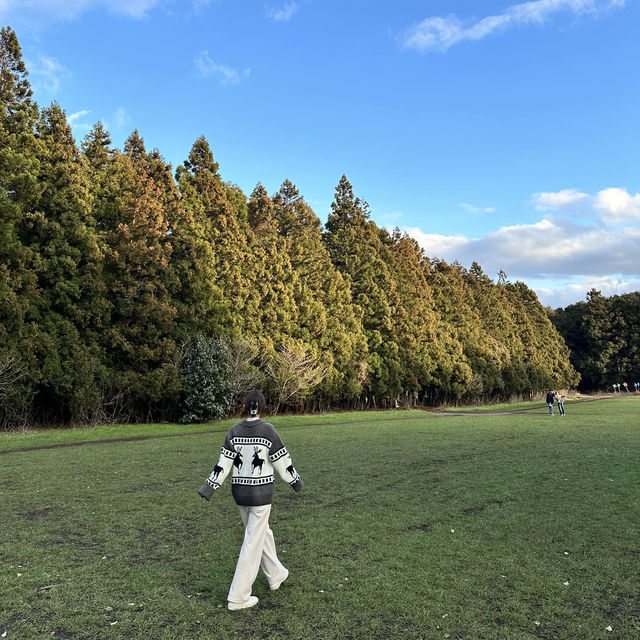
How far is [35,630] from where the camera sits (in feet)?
13.6

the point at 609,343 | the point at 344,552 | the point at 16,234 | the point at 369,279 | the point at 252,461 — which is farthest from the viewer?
the point at 609,343

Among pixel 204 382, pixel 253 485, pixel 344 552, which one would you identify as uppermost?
pixel 204 382

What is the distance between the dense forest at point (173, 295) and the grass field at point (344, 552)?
10718 mm

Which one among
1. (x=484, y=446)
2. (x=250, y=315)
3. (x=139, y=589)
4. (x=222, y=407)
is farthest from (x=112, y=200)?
(x=139, y=589)

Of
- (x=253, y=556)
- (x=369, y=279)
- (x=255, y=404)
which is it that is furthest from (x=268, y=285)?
(x=253, y=556)

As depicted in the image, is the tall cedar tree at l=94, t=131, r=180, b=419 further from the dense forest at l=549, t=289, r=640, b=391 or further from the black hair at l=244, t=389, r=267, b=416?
the dense forest at l=549, t=289, r=640, b=391

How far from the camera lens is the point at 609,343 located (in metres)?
74.1

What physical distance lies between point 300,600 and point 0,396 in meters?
18.8

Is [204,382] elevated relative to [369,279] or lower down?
lower down

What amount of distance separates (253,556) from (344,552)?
177 centimetres

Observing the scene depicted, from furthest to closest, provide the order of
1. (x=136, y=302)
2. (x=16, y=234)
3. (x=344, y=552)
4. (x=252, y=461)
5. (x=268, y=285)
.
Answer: (x=268, y=285)
(x=136, y=302)
(x=16, y=234)
(x=344, y=552)
(x=252, y=461)

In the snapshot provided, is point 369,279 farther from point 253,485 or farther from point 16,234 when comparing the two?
point 253,485

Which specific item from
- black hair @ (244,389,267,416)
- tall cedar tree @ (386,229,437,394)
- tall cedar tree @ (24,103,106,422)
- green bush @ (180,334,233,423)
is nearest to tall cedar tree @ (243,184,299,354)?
green bush @ (180,334,233,423)

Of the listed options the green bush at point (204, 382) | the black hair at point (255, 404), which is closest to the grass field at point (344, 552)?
the black hair at point (255, 404)
